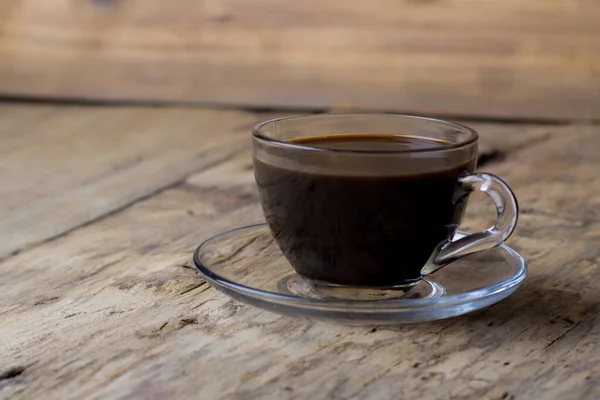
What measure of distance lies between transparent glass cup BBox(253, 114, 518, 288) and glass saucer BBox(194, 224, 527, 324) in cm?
1

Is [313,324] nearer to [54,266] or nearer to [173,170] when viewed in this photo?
[54,266]

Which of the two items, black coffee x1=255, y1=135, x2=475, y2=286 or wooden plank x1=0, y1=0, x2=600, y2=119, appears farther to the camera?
wooden plank x1=0, y1=0, x2=600, y2=119

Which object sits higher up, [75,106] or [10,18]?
[10,18]

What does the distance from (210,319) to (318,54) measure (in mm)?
1114

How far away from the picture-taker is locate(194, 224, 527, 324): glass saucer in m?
0.60

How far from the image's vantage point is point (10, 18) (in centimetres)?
184

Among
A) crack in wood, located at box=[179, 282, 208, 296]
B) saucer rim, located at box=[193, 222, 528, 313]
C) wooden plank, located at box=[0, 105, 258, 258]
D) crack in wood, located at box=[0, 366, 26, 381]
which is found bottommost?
wooden plank, located at box=[0, 105, 258, 258]

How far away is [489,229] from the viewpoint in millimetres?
689

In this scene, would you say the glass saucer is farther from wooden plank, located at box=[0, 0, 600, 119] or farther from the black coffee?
wooden plank, located at box=[0, 0, 600, 119]

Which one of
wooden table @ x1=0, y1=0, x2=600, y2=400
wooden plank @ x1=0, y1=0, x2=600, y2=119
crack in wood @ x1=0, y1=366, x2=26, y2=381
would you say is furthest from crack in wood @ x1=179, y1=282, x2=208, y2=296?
wooden plank @ x1=0, y1=0, x2=600, y2=119

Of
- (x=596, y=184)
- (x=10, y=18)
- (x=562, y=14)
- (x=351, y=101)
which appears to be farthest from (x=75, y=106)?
(x=596, y=184)

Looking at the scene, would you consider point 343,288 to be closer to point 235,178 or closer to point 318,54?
point 235,178

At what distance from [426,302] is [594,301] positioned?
0.18 m

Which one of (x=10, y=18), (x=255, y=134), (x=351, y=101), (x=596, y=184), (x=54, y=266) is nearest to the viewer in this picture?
(x=255, y=134)
